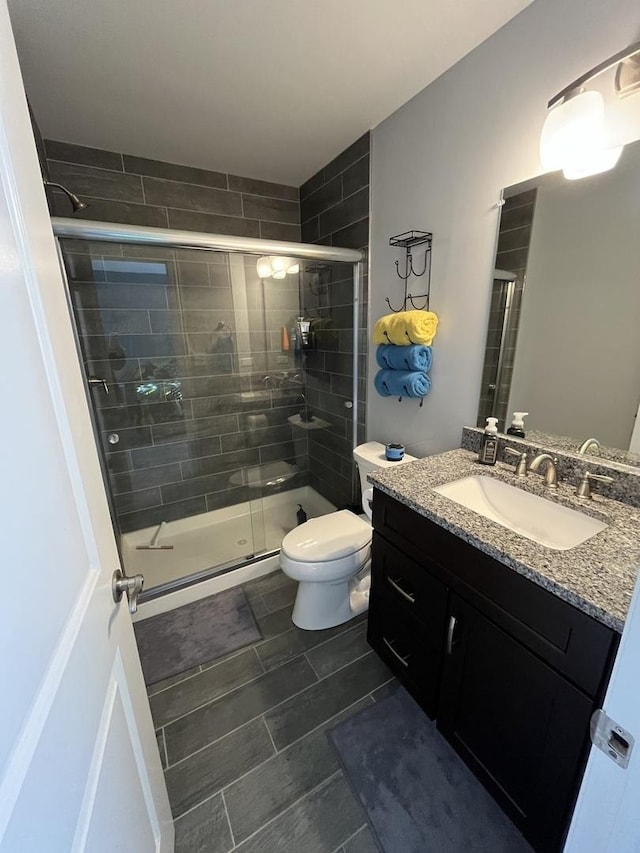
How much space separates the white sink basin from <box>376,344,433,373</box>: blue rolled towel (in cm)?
59

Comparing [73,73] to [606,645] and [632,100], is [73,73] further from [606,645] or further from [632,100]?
[606,645]

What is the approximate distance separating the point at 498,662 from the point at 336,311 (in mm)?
2011

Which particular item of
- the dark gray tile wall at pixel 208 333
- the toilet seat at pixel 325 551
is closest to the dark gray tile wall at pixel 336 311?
the dark gray tile wall at pixel 208 333

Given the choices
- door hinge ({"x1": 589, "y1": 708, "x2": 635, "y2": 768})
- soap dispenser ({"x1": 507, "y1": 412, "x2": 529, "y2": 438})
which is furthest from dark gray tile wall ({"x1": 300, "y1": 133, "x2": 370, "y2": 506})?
door hinge ({"x1": 589, "y1": 708, "x2": 635, "y2": 768})

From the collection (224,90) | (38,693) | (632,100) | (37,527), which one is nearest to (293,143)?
(224,90)

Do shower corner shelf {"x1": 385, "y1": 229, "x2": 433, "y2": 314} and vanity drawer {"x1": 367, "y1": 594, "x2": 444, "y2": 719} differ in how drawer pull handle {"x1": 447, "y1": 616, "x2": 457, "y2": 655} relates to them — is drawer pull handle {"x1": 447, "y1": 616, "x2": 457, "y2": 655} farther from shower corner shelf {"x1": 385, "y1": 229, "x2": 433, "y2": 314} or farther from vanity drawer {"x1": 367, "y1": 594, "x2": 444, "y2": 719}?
shower corner shelf {"x1": 385, "y1": 229, "x2": 433, "y2": 314}

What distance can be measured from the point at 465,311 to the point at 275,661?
1768mm

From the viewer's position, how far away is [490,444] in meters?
1.43

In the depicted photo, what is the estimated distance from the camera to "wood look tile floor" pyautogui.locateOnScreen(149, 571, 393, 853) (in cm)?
105

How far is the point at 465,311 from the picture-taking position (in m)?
1.54

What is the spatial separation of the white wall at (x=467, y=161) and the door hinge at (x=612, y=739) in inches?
47.5

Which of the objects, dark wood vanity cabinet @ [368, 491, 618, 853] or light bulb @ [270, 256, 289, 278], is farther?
light bulb @ [270, 256, 289, 278]

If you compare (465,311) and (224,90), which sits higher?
(224,90)

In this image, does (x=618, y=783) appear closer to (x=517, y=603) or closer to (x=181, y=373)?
(x=517, y=603)
